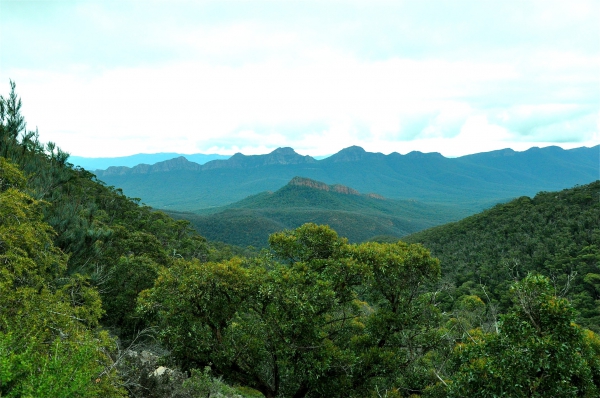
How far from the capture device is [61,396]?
4895 mm

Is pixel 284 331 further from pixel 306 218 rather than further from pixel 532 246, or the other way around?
pixel 306 218

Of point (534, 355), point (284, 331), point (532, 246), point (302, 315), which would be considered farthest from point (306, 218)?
point (534, 355)

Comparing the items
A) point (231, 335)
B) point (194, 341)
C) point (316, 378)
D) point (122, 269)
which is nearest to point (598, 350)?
point (316, 378)

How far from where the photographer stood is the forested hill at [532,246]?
30922mm

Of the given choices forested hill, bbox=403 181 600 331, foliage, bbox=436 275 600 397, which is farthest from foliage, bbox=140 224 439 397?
forested hill, bbox=403 181 600 331

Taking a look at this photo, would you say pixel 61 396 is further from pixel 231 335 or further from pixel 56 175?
pixel 56 175

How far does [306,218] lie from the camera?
451 feet

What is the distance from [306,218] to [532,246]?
3968 inches

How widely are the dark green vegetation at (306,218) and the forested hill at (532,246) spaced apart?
122ft

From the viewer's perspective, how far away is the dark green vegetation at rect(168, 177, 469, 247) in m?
108

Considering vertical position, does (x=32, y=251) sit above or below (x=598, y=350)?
above

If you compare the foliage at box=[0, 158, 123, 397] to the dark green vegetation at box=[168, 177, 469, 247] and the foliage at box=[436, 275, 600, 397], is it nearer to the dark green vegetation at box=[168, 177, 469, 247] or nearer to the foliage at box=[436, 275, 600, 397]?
the foliage at box=[436, 275, 600, 397]

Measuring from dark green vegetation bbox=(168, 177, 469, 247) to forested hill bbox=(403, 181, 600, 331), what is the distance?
37.1m

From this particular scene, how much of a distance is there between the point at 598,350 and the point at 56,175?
21.1 meters
